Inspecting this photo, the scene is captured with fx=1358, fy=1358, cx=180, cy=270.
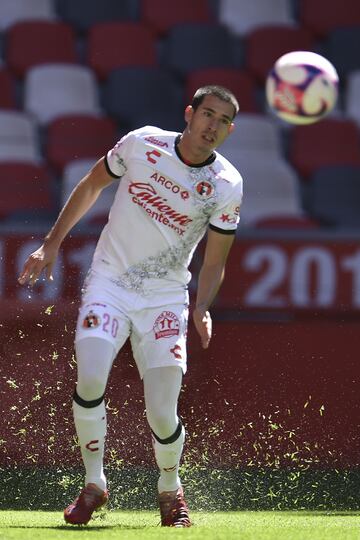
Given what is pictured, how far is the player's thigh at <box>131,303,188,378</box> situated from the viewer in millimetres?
6082

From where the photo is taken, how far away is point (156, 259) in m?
6.14

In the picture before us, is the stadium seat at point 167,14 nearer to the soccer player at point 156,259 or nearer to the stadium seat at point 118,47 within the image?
the stadium seat at point 118,47

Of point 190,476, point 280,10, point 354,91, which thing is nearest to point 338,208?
point 354,91

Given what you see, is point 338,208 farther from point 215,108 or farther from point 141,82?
point 215,108

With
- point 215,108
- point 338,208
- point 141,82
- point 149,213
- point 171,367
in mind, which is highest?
point 215,108

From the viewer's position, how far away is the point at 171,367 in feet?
20.0

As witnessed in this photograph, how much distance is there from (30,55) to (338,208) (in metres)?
3.59

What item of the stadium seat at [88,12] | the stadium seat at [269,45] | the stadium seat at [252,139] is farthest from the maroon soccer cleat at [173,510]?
the stadium seat at [88,12]

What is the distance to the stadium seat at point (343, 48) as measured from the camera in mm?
14336

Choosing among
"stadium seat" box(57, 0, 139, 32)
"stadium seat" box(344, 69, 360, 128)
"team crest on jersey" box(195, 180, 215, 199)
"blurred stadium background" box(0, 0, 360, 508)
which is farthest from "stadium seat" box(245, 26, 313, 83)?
"team crest on jersey" box(195, 180, 215, 199)

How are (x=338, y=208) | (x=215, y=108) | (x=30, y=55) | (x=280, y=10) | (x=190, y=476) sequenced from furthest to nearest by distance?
(x=280, y=10)
(x=30, y=55)
(x=338, y=208)
(x=190, y=476)
(x=215, y=108)

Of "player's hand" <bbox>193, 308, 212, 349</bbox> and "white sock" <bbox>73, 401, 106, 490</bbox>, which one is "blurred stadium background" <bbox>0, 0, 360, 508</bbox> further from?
"player's hand" <bbox>193, 308, 212, 349</bbox>

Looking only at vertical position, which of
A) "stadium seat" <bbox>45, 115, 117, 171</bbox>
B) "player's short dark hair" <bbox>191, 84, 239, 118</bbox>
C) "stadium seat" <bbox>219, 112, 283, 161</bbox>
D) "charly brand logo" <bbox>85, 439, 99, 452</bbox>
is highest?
"player's short dark hair" <bbox>191, 84, 239, 118</bbox>

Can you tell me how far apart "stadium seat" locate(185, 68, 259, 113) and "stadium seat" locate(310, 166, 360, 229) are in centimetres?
135
